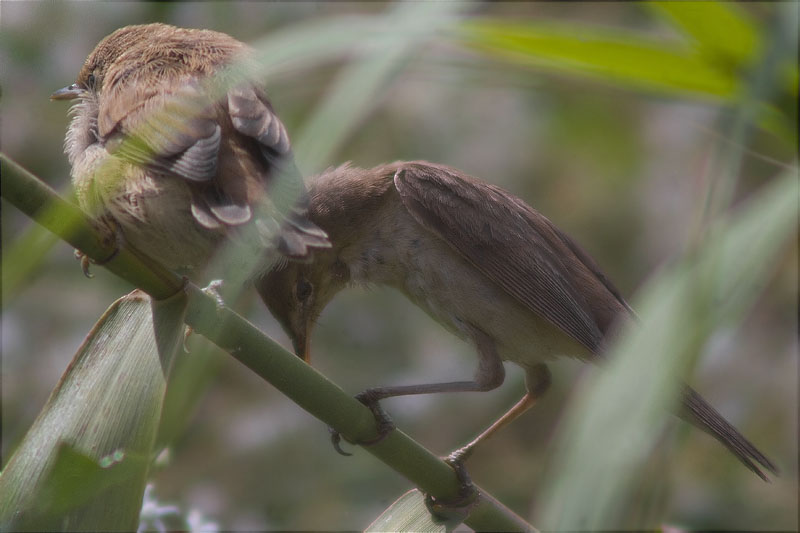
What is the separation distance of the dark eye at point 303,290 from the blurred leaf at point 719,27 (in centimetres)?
164

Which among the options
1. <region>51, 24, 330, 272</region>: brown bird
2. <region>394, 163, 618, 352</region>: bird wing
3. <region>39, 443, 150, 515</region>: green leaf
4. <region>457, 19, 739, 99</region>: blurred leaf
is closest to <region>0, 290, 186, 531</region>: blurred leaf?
<region>39, 443, 150, 515</region>: green leaf

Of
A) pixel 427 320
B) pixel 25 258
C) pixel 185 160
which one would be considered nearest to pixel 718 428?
pixel 185 160

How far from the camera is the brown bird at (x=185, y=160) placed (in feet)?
6.38

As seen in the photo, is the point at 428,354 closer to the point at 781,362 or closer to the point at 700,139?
the point at 781,362

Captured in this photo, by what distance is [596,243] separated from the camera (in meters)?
5.69

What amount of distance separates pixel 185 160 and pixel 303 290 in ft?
3.43

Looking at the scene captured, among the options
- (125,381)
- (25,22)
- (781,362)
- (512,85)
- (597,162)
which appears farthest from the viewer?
(597,162)

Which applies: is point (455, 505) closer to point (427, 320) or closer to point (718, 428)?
point (718, 428)

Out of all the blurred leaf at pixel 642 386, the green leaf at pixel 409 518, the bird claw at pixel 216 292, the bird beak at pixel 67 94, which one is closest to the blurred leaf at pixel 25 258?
the bird claw at pixel 216 292

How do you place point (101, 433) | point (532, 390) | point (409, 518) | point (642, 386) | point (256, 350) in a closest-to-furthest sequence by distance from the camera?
point (642, 386)
point (101, 433)
point (256, 350)
point (409, 518)
point (532, 390)

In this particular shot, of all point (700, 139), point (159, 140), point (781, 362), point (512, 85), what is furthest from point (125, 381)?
point (700, 139)

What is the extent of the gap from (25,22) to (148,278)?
2.30 metres

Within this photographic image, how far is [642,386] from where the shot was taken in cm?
92

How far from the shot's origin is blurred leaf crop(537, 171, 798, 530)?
0.84 metres
